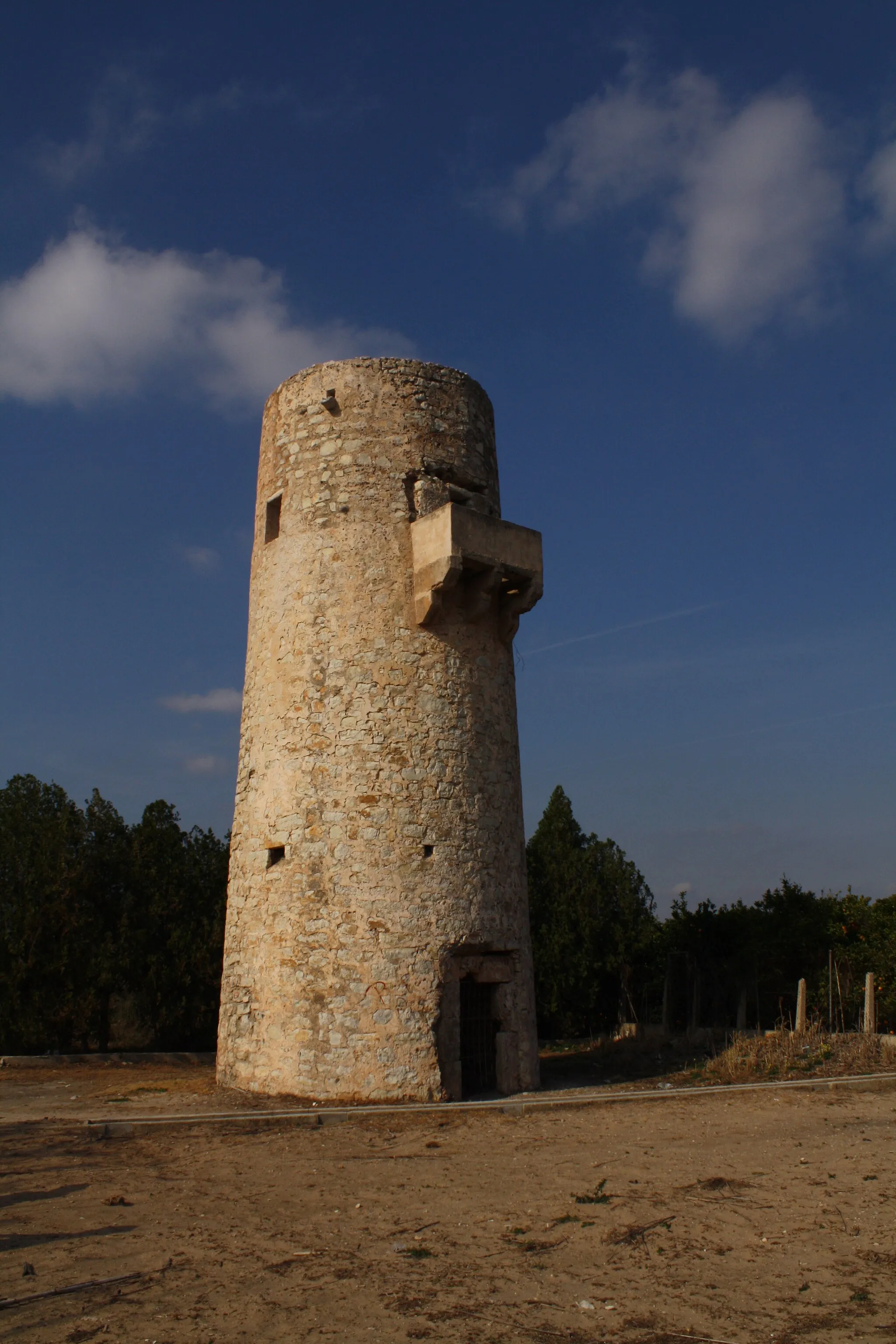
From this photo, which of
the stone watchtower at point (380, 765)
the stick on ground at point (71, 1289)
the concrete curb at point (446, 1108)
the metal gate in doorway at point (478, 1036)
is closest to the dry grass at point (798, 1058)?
the concrete curb at point (446, 1108)

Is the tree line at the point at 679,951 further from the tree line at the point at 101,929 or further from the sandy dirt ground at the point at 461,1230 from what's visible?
the sandy dirt ground at the point at 461,1230

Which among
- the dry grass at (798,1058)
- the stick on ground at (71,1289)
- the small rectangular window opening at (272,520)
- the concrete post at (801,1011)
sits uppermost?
the small rectangular window opening at (272,520)

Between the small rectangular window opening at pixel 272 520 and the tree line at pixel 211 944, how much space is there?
25.1 ft

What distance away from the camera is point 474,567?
12.0m

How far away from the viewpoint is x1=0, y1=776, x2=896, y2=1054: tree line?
1666 cm

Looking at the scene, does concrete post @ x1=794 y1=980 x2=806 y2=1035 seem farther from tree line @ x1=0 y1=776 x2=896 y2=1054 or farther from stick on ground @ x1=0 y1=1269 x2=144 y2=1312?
stick on ground @ x1=0 y1=1269 x2=144 y2=1312

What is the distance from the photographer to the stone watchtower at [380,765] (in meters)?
10.9

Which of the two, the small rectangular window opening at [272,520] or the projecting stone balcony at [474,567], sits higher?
the small rectangular window opening at [272,520]

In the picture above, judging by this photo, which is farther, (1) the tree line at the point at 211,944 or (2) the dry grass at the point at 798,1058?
(1) the tree line at the point at 211,944

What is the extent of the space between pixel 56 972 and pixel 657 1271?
13794mm

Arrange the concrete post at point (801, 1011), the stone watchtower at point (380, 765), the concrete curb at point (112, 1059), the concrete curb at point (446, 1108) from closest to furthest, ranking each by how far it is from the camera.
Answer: the concrete curb at point (446, 1108)
the stone watchtower at point (380, 765)
the concrete curb at point (112, 1059)
the concrete post at point (801, 1011)

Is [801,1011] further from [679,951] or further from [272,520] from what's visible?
[272,520]

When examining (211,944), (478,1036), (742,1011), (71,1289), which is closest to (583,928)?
(742,1011)

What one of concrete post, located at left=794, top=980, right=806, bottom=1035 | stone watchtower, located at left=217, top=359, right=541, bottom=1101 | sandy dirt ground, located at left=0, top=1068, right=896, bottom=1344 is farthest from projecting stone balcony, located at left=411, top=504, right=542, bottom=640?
concrete post, located at left=794, top=980, right=806, bottom=1035
